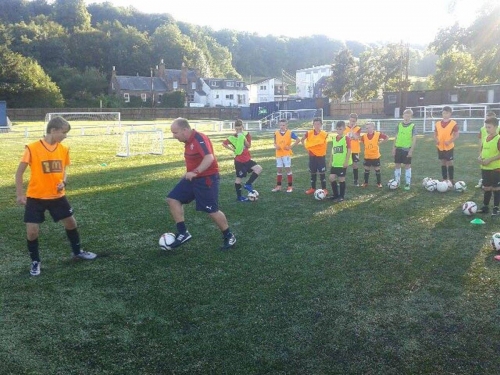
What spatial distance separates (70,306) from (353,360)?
3.10 m

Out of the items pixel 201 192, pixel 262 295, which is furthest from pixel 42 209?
pixel 262 295

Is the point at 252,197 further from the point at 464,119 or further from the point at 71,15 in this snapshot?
the point at 71,15

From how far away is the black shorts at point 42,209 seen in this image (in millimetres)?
5973

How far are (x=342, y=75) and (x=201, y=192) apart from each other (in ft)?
230

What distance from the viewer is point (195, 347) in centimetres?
418

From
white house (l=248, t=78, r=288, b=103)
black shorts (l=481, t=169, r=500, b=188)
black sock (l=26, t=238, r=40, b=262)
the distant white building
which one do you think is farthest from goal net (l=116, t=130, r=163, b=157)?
the distant white building

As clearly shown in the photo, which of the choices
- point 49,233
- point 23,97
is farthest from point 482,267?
point 23,97

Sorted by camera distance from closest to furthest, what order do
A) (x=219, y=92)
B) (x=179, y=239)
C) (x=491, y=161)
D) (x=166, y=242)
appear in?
(x=166, y=242) < (x=179, y=239) < (x=491, y=161) < (x=219, y=92)

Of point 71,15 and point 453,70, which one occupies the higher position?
point 71,15

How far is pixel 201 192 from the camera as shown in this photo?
6672mm

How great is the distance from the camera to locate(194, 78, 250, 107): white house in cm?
9538

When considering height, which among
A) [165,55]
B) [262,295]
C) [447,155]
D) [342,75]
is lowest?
[262,295]

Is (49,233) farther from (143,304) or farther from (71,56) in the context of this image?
(71,56)

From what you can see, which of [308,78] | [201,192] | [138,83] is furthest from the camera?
[308,78]
